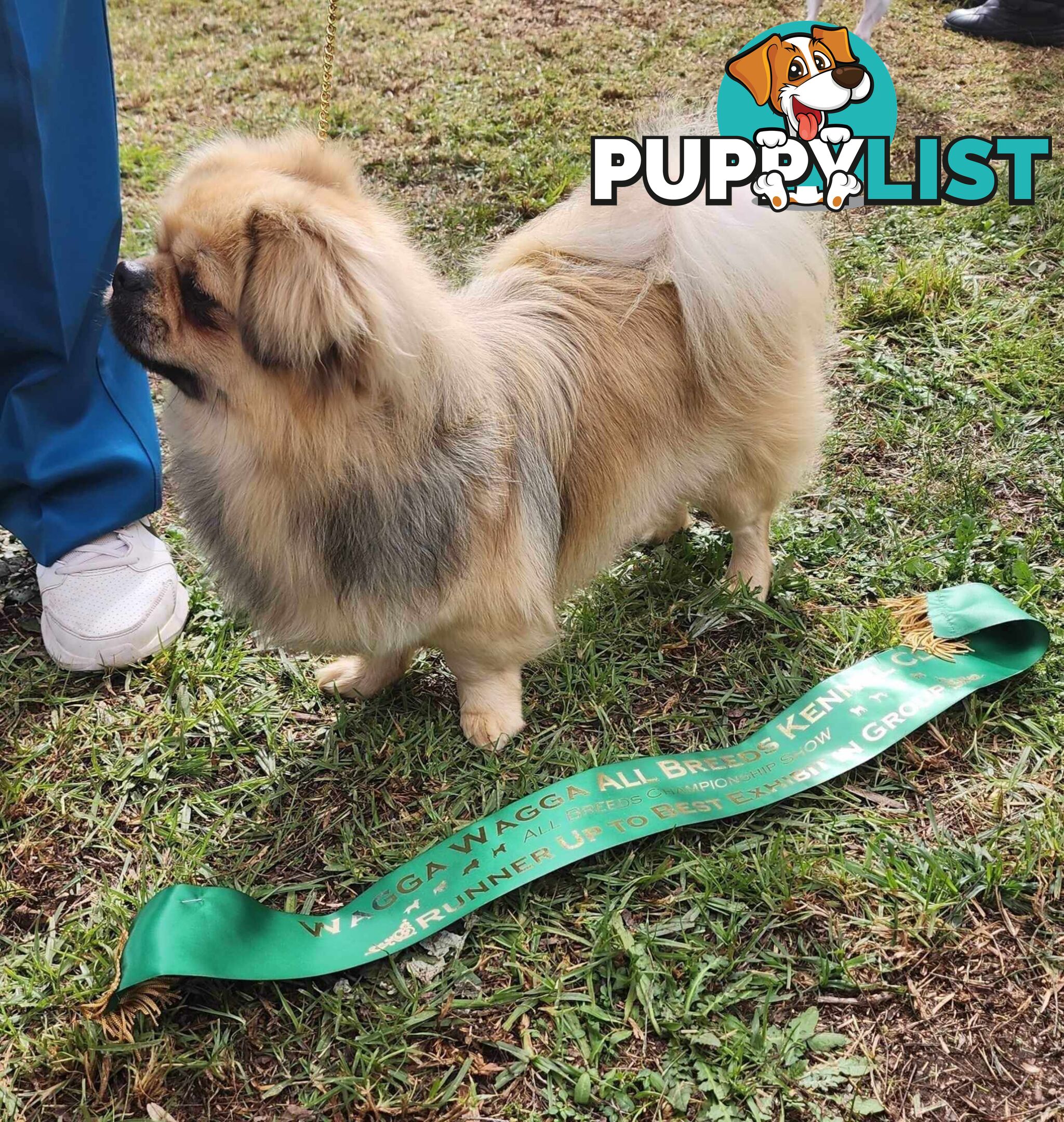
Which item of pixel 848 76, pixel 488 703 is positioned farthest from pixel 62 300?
pixel 848 76

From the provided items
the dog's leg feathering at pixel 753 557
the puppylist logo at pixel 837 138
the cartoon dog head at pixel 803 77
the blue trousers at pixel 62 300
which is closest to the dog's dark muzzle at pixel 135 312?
the blue trousers at pixel 62 300

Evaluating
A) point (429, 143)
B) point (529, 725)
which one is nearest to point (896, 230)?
point (429, 143)

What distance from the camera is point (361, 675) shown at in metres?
2.23

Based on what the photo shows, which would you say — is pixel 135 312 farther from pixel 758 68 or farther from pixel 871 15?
pixel 871 15

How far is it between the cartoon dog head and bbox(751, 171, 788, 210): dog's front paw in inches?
19.0

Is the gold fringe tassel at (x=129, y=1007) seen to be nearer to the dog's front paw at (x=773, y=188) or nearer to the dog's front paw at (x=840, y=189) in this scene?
the dog's front paw at (x=773, y=188)

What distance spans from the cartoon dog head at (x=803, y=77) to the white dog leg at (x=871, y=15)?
0.85 ft

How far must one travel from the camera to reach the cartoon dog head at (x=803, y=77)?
12.8 feet

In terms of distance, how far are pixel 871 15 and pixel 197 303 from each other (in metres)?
4.47

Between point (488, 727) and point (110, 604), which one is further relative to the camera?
point (110, 604)

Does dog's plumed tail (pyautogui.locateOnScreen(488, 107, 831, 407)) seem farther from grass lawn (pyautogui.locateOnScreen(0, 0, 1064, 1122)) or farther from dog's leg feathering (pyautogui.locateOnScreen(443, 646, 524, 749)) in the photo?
dog's leg feathering (pyautogui.locateOnScreen(443, 646, 524, 749))

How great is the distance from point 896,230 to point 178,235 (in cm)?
316

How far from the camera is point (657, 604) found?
2.50 metres

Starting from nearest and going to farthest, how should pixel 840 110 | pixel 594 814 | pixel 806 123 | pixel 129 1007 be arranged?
pixel 129 1007, pixel 594 814, pixel 806 123, pixel 840 110
